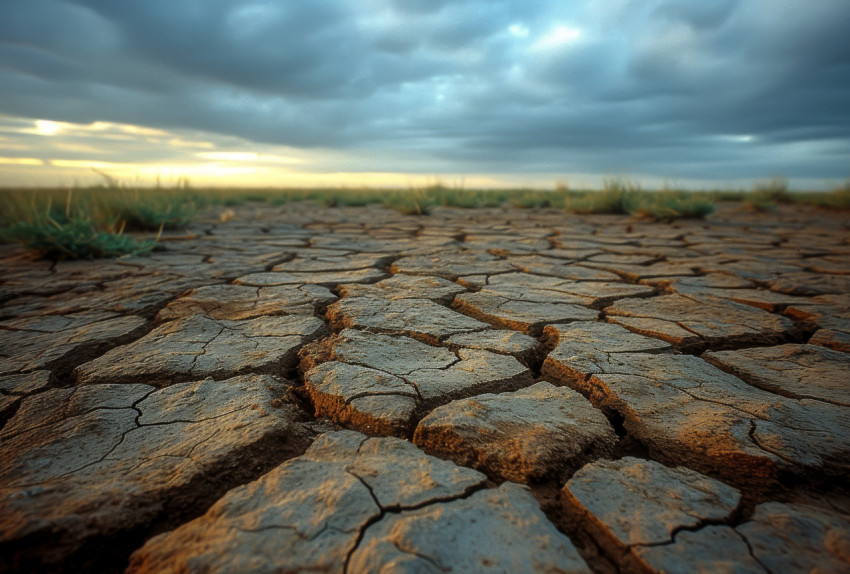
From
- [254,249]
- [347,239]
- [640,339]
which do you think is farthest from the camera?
[347,239]

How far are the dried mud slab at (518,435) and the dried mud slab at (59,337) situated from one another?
1.13 m

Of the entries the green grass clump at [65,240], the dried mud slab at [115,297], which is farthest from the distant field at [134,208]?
the dried mud slab at [115,297]

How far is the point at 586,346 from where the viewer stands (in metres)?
1.46

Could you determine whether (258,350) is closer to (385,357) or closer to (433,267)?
(385,357)

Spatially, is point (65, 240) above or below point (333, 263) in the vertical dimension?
above

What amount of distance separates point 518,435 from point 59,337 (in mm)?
1511

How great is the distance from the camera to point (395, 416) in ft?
3.38

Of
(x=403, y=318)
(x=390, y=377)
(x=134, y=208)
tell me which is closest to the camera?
(x=390, y=377)

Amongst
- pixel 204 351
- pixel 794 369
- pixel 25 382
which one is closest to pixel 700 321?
pixel 794 369

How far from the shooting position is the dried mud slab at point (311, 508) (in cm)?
66

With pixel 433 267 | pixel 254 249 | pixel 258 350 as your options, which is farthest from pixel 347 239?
pixel 258 350

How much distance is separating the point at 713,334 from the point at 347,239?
2.91 metres

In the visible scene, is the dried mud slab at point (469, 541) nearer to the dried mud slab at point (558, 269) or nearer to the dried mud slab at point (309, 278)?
the dried mud slab at point (309, 278)

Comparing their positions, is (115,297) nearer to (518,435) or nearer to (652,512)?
(518,435)
